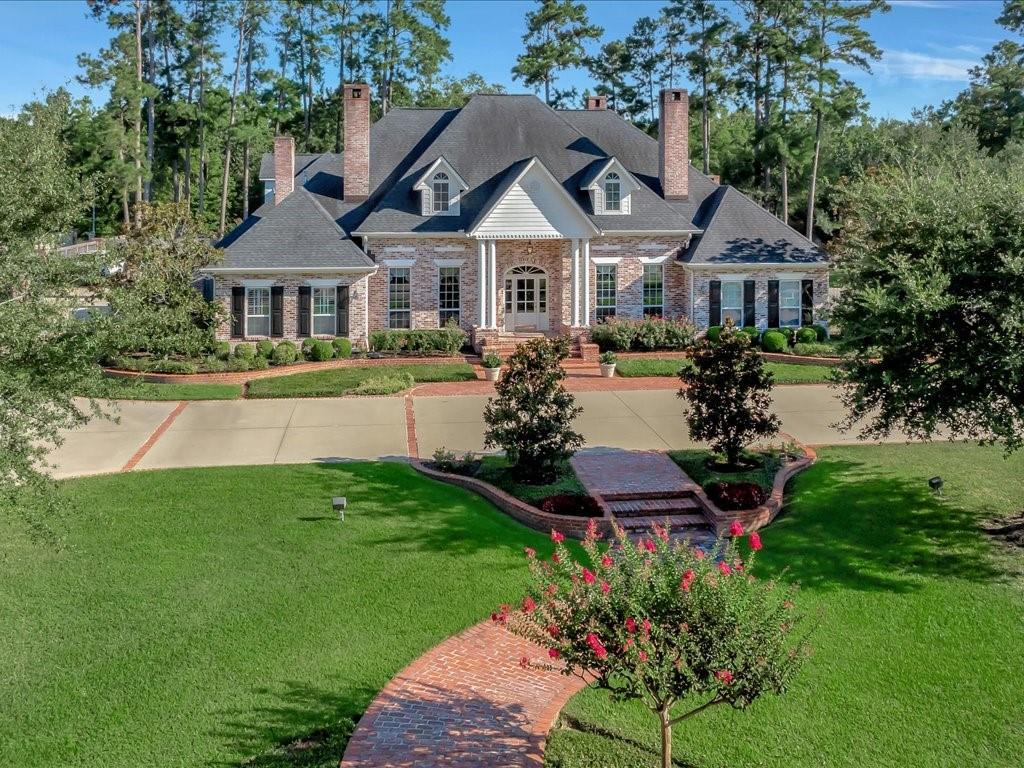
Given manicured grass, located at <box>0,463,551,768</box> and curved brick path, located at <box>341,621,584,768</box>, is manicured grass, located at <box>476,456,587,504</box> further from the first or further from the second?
curved brick path, located at <box>341,621,584,768</box>

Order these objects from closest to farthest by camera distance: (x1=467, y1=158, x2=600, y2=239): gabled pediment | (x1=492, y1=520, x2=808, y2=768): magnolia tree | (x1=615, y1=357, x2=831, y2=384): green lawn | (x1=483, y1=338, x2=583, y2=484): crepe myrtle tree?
(x1=492, y1=520, x2=808, y2=768): magnolia tree < (x1=483, y1=338, x2=583, y2=484): crepe myrtle tree < (x1=615, y1=357, x2=831, y2=384): green lawn < (x1=467, y1=158, x2=600, y2=239): gabled pediment

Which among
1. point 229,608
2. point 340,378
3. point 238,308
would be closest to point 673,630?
point 229,608

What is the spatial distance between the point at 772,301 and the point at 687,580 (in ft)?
86.8

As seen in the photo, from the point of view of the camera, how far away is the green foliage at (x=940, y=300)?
479 inches

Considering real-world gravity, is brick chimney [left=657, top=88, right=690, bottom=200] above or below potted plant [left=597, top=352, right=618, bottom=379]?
above

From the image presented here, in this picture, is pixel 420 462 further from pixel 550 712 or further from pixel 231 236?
pixel 231 236

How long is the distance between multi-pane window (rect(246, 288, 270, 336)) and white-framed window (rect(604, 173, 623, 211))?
12190 mm

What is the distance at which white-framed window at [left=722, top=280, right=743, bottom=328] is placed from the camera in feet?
105

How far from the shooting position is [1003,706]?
31.3 ft

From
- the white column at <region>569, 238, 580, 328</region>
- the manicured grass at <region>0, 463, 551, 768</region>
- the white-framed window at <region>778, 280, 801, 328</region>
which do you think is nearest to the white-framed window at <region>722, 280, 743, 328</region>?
the white-framed window at <region>778, 280, 801, 328</region>

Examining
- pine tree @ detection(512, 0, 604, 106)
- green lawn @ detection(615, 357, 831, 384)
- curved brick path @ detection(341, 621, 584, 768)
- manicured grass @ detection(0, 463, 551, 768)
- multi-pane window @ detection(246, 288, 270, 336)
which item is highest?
pine tree @ detection(512, 0, 604, 106)

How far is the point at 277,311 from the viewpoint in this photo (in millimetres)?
30734

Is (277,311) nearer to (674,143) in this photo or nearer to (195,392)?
(195,392)

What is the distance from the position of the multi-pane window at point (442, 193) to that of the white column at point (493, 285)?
2.33 metres
